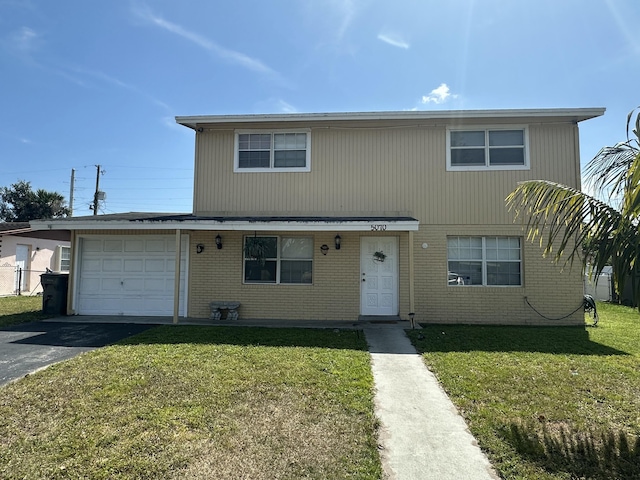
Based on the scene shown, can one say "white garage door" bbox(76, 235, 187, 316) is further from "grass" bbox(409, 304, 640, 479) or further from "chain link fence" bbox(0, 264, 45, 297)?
"chain link fence" bbox(0, 264, 45, 297)

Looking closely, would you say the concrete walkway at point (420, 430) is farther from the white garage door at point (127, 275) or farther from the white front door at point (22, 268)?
the white front door at point (22, 268)

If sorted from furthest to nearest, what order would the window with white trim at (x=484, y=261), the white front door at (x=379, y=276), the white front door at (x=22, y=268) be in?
the white front door at (x=22, y=268), the white front door at (x=379, y=276), the window with white trim at (x=484, y=261)

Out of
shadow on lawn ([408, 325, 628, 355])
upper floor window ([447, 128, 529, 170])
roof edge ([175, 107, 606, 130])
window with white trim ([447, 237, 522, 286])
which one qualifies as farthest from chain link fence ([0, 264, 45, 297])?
upper floor window ([447, 128, 529, 170])

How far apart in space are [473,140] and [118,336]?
9923mm

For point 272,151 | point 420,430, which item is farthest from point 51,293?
point 420,430

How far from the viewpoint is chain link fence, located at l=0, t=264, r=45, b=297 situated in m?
17.1

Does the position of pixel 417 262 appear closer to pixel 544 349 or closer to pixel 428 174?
pixel 428 174

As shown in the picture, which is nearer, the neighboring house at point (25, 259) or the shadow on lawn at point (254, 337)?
the shadow on lawn at point (254, 337)

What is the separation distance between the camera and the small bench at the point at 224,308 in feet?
33.6

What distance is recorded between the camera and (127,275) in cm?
1101

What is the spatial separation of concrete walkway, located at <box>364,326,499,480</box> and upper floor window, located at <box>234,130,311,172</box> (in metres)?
6.39

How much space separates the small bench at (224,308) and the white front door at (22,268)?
532 inches

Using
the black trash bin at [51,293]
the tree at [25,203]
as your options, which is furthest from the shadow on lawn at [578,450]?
the tree at [25,203]

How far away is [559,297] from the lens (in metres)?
10.1
